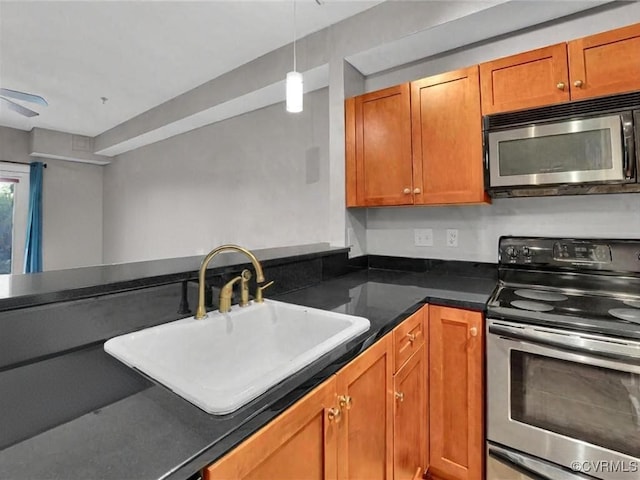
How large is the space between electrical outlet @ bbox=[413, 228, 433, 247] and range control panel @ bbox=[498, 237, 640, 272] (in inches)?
16.6

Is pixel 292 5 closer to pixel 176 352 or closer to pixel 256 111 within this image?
pixel 256 111

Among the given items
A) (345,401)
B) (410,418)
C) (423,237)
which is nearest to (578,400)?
(410,418)

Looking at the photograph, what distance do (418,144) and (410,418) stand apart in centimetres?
140

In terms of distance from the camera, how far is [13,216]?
455 centimetres

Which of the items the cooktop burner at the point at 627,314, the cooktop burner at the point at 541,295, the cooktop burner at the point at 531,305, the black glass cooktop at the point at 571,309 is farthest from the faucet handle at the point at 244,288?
the cooktop burner at the point at 627,314

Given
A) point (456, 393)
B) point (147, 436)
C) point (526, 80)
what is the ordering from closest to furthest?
point (147, 436), point (456, 393), point (526, 80)

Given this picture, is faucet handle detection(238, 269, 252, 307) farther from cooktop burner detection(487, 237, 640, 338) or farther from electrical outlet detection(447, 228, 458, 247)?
electrical outlet detection(447, 228, 458, 247)

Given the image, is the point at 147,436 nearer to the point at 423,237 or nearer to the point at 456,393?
the point at 456,393

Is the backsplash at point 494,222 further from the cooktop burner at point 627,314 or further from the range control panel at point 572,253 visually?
the cooktop burner at point 627,314

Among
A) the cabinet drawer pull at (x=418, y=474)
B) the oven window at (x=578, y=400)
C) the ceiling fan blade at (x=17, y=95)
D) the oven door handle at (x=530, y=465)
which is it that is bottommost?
the cabinet drawer pull at (x=418, y=474)

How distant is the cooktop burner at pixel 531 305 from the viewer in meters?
1.33

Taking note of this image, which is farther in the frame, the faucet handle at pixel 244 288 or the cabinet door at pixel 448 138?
the cabinet door at pixel 448 138

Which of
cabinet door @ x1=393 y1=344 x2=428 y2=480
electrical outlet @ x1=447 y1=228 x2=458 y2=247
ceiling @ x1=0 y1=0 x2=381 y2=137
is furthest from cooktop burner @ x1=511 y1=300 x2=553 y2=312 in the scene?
ceiling @ x1=0 y1=0 x2=381 y2=137

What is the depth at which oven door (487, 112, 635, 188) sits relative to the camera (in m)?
1.39
